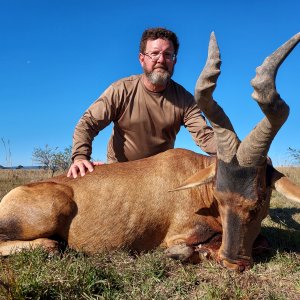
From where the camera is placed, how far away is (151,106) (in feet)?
22.9

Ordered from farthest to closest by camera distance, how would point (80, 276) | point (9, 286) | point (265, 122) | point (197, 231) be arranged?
1. point (197, 231)
2. point (265, 122)
3. point (80, 276)
4. point (9, 286)

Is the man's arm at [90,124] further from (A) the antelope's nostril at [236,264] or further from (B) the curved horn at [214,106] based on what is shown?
(A) the antelope's nostril at [236,264]

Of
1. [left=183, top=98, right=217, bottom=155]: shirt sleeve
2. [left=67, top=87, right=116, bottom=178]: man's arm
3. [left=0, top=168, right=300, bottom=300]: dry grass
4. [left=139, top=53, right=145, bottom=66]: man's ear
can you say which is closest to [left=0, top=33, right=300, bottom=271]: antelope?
[left=0, top=168, right=300, bottom=300]: dry grass

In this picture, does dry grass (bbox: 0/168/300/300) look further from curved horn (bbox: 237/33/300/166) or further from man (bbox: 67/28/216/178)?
man (bbox: 67/28/216/178)

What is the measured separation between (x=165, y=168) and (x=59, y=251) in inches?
60.0

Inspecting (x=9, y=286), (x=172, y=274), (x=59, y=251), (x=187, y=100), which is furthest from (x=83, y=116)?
(x=9, y=286)

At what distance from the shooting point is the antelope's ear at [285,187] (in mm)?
4066

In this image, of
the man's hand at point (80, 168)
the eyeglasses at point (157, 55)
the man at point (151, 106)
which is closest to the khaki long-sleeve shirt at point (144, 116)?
the man at point (151, 106)

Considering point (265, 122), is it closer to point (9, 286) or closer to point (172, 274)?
point (172, 274)

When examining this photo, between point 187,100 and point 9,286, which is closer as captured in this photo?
point 9,286

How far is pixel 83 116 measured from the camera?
652 centimetres

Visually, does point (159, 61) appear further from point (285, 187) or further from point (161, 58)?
point (285, 187)

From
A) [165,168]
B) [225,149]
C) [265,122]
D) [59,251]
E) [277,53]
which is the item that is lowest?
[59,251]

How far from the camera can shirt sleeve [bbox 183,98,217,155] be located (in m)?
6.43
